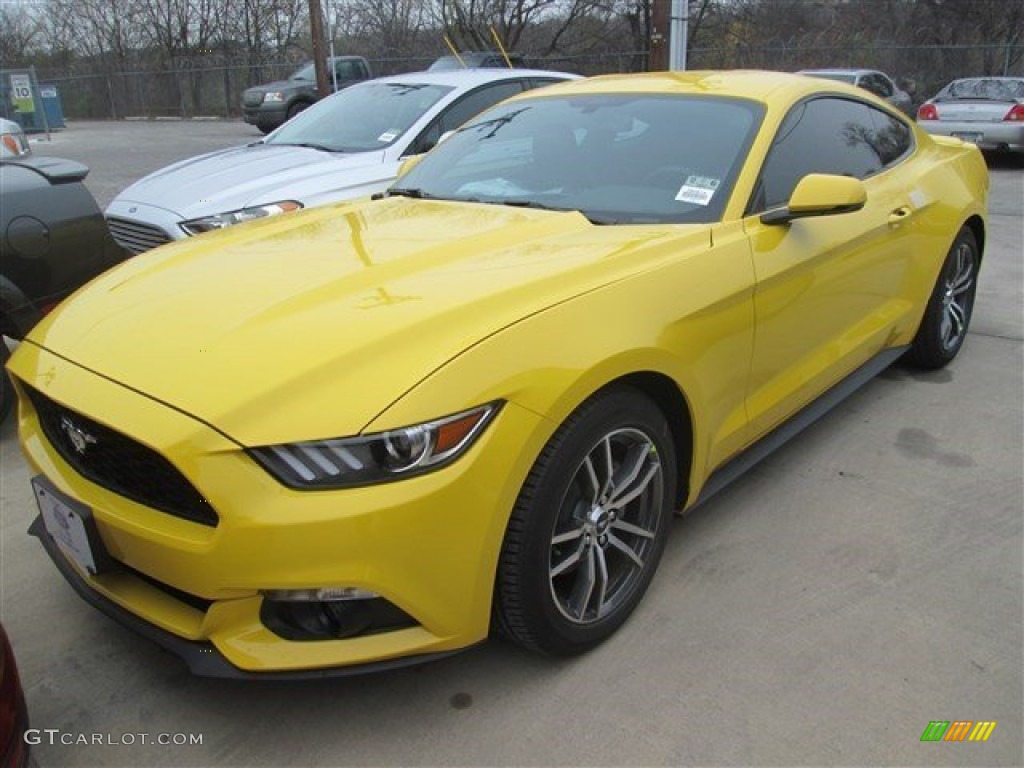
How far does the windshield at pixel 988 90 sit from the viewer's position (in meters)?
14.1

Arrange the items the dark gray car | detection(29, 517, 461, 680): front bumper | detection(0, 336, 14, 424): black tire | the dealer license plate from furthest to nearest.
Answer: detection(0, 336, 14, 424): black tire, the dark gray car, the dealer license plate, detection(29, 517, 461, 680): front bumper

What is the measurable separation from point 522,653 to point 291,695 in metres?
0.66

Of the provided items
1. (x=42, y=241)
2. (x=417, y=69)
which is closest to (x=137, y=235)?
(x=42, y=241)

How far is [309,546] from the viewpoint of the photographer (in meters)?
1.83

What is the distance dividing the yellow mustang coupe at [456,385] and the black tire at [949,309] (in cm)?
110

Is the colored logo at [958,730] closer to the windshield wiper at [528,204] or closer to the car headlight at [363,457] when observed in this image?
the car headlight at [363,457]

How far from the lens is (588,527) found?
2.35 meters

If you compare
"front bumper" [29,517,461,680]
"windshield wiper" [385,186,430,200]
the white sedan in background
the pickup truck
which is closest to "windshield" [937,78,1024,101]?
the white sedan in background

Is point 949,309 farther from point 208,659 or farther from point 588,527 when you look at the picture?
point 208,659

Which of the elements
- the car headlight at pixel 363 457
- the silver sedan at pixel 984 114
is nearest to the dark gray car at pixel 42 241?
the car headlight at pixel 363 457

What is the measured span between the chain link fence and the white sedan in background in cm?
1663

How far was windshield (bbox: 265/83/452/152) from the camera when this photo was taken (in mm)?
5984

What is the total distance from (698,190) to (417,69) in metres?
26.0

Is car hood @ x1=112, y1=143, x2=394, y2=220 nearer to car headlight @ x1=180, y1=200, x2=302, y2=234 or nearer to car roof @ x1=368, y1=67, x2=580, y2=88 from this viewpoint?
car headlight @ x1=180, y1=200, x2=302, y2=234
